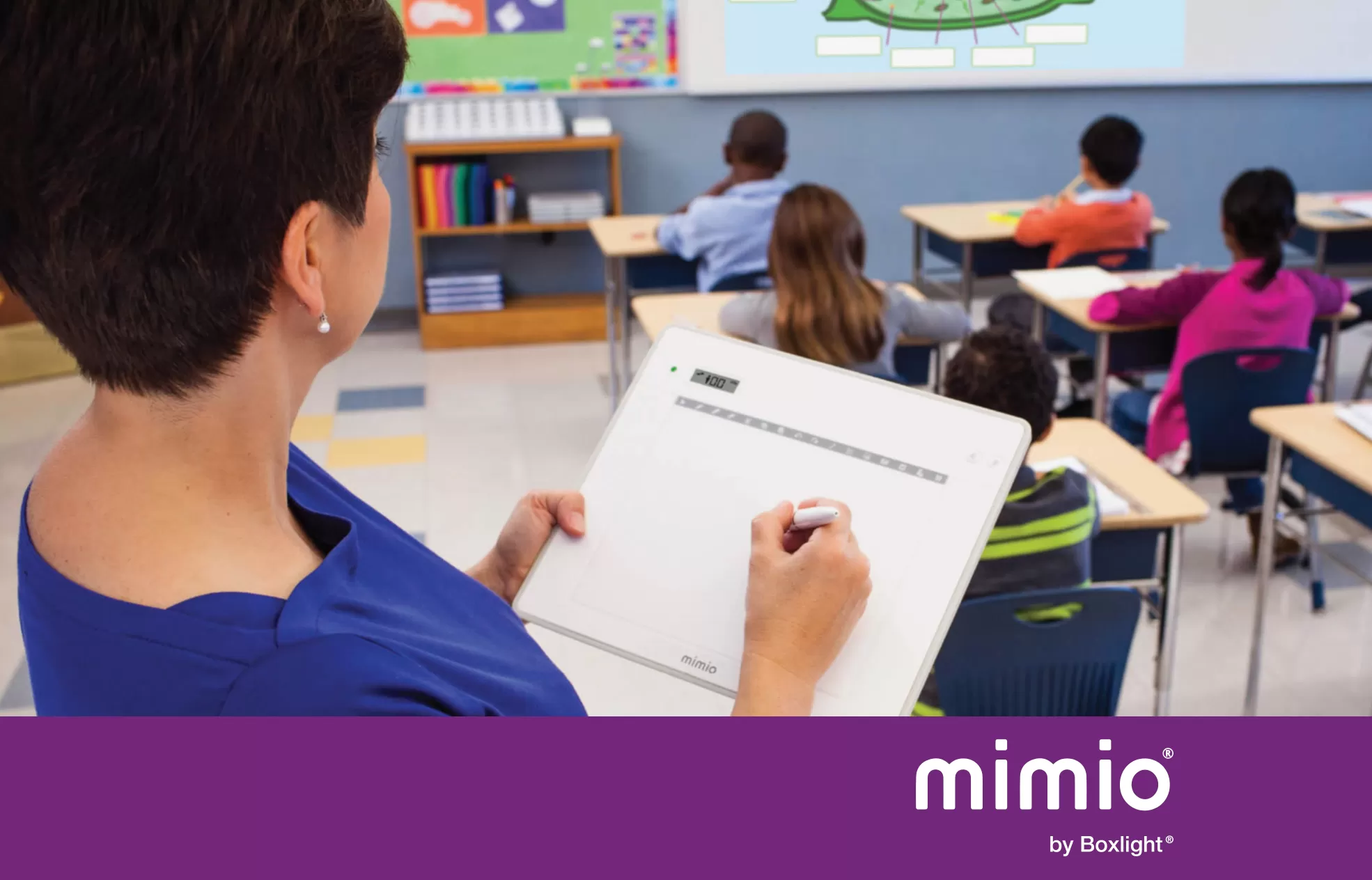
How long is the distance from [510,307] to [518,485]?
6.47 feet

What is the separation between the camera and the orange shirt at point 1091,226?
4.39 meters

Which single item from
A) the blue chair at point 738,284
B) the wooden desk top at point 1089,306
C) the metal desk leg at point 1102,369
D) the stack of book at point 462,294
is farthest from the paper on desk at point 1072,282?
the stack of book at point 462,294

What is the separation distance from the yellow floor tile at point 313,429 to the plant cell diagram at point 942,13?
3260 millimetres

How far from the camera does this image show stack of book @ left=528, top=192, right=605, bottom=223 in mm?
5457

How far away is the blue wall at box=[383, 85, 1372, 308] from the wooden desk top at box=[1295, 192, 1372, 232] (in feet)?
3.56

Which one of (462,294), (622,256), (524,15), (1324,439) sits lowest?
(462,294)

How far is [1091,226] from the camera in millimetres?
4391

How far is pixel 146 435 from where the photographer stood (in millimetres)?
619

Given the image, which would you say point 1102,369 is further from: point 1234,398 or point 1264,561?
point 1264,561

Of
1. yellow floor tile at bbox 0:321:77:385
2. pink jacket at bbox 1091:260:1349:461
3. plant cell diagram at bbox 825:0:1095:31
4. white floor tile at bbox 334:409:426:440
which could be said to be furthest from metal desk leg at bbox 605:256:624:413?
plant cell diagram at bbox 825:0:1095:31

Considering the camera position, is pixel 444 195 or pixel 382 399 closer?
pixel 382 399
